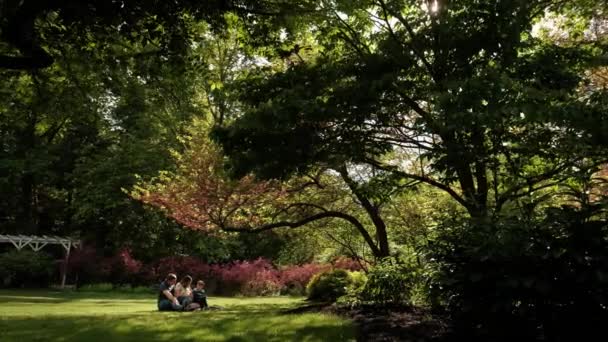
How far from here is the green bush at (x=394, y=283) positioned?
10.2 m

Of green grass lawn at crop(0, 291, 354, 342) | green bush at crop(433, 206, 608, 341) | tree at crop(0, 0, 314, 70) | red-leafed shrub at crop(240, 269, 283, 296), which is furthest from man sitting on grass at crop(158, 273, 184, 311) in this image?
red-leafed shrub at crop(240, 269, 283, 296)

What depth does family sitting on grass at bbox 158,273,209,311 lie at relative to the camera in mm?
13891

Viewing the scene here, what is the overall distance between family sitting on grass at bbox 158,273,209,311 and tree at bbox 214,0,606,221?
527cm

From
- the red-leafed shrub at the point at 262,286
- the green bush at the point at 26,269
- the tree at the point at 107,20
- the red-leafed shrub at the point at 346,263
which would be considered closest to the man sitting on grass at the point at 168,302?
the tree at the point at 107,20

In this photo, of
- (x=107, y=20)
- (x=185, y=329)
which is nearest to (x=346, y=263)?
(x=185, y=329)

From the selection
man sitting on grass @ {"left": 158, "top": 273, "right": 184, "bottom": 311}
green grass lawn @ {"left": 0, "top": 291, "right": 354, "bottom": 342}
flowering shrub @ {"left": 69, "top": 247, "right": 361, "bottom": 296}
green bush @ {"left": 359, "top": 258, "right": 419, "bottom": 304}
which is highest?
flowering shrub @ {"left": 69, "top": 247, "right": 361, "bottom": 296}

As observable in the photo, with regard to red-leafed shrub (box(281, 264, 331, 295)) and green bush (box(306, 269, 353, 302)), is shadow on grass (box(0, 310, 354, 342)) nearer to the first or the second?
green bush (box(306, 269, 353, 302))

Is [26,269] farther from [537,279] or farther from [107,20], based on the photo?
[537,279]

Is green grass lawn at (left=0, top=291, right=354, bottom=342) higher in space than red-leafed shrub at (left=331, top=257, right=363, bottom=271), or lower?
lower

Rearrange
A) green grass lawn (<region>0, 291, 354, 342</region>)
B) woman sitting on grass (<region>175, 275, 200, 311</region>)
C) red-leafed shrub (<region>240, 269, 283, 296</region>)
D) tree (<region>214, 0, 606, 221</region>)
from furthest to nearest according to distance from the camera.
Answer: red-leafed shrub (<region>240, 269, 283, 296</region>) → woman sitting on grass (<region>175, 275, 200, 311</region>) → green grass lawn (<region>0, 291, 354, 342</region>) → tree (<region>214, 0, 606, 221</region>)

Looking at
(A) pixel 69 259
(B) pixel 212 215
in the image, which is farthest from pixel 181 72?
(A) pixel 69 259

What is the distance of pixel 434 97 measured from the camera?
23.1 ft

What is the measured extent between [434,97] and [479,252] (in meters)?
2.02

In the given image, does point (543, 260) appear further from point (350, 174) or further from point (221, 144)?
point (350, 174)
